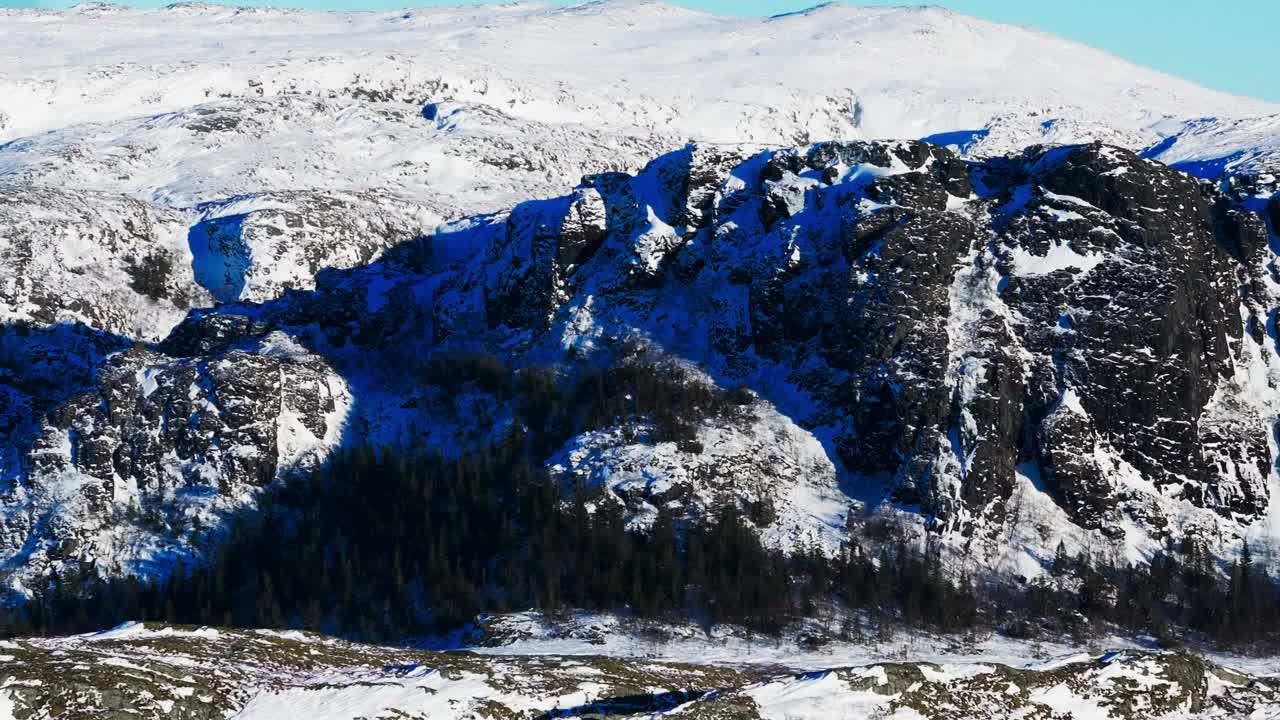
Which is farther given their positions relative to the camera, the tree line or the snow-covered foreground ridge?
the tree line

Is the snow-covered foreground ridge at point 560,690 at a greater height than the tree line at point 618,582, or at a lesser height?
greater

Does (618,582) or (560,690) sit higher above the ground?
(560,690)

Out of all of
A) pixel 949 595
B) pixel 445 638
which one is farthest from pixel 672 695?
pixel 949 595

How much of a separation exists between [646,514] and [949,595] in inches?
1492

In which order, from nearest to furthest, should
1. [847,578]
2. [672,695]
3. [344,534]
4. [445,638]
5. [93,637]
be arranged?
[672,695] < [93,637] < [445,638] < [847,578] < [344,534]

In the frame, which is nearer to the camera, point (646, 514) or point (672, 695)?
point (672, 695)

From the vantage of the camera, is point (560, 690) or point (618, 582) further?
point (618, 582)

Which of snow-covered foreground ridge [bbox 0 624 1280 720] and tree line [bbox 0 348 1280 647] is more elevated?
snow-covered foreground ridge [bbox 0 624 1280 720]

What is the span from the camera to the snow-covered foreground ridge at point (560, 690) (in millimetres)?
91500

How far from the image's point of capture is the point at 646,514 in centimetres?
19300

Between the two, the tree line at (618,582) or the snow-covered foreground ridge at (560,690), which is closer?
the snow-covered foreground ridge at (560,690)

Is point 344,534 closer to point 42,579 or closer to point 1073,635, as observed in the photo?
point 42,579

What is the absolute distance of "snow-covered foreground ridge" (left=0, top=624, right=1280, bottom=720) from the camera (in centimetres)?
9150

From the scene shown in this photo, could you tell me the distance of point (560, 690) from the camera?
3949 inches
